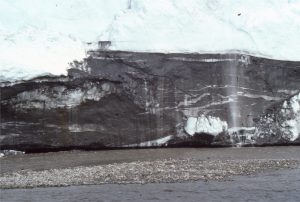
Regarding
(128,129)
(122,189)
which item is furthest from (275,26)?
(122,189)

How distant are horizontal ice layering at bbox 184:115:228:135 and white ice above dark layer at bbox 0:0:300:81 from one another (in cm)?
232

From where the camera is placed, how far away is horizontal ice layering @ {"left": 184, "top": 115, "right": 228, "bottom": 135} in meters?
18.1

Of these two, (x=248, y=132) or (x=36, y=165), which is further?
(x=248, y=132)

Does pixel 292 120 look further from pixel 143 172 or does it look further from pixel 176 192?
pixel 176 192

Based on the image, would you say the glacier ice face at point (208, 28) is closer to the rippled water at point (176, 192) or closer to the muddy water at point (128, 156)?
the muddy water at point (128, 156)

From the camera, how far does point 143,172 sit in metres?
13.5

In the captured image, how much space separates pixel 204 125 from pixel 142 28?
387 centimetres

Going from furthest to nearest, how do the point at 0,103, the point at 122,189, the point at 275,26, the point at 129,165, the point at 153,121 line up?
the point at 275,26
the point at 153,121
the point at 0,103
the point at 129,165
the point at 122,189

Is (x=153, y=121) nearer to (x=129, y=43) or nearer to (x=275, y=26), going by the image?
(x=129, y=43)

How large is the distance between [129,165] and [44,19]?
22.1ft

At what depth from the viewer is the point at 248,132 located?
1861cm

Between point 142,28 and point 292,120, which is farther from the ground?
point 142,28

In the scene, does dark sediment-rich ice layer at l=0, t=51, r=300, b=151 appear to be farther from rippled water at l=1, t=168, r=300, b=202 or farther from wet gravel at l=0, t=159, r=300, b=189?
rippled water at l=1, t=168, r=300, b=202

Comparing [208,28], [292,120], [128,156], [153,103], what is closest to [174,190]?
[128,156]
